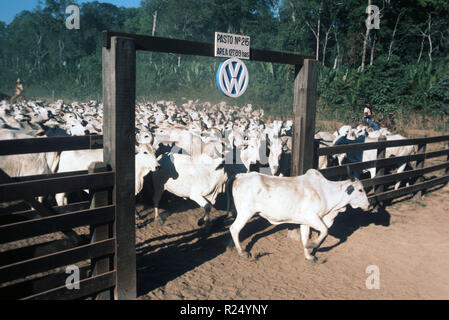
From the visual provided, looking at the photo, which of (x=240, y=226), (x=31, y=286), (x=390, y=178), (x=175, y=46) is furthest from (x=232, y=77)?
(x=390, y=178)

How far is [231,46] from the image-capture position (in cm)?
629

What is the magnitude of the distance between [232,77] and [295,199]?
2.13 metres

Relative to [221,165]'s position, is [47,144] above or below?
above

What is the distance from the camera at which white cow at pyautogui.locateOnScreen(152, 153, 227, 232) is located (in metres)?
8.70

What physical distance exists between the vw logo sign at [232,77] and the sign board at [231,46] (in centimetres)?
10

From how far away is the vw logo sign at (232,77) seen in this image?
618 cm

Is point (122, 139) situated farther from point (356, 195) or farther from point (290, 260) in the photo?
point (356, 195)

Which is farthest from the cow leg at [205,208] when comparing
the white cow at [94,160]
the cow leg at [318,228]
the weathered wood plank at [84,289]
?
the weathered wood plank at [84,289]

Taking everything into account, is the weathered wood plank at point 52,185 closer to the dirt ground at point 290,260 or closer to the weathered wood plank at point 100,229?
the weathered wood plank at point 100,229

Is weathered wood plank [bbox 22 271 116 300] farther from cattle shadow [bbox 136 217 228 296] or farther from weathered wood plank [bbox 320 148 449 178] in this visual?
weathered wood plank [bbox 320 148 449 178]

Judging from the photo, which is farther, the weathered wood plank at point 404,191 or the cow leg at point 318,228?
the weathered wood plank at point 404,191

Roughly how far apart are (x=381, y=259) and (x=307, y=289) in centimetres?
190

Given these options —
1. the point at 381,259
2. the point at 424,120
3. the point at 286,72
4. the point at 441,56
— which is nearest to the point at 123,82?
the point at 381,259

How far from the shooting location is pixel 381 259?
7.18m
